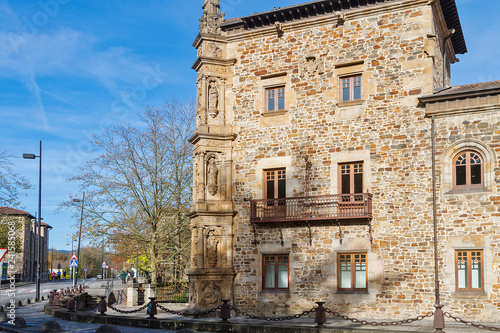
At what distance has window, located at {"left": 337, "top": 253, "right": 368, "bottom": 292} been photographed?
2142 centimetres

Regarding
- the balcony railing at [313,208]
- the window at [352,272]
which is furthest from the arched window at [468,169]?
the window at [352,272]

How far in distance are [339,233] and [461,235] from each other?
4501 mm

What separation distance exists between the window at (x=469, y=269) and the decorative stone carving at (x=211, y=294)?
964 cm

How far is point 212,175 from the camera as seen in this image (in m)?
24.4

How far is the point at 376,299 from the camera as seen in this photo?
821 inches

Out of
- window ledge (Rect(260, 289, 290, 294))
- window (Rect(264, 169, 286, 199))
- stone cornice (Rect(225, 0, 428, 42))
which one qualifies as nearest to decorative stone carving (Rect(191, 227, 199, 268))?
window ledge (Rect(260, 289, 290, 294))

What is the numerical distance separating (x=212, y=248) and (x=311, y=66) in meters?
8.82

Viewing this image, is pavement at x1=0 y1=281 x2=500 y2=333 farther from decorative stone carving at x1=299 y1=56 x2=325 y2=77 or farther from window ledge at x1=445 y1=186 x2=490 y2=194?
decorative stone carving at x1=299 y1=56 x2=325 y2=77

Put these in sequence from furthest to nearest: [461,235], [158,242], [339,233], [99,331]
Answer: [158,242] < [339,233] < [461,235] < [99,331]

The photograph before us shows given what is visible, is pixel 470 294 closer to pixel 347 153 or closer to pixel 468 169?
pixel 468 169

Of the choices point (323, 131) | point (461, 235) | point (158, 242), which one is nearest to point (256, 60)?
point (323, 131)

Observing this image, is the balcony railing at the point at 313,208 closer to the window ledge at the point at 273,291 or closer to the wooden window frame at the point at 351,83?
the window ledge at the point at 273,291

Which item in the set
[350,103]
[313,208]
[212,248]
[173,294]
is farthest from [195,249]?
[173,294]

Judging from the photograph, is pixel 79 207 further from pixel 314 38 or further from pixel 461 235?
pixel 461 235
